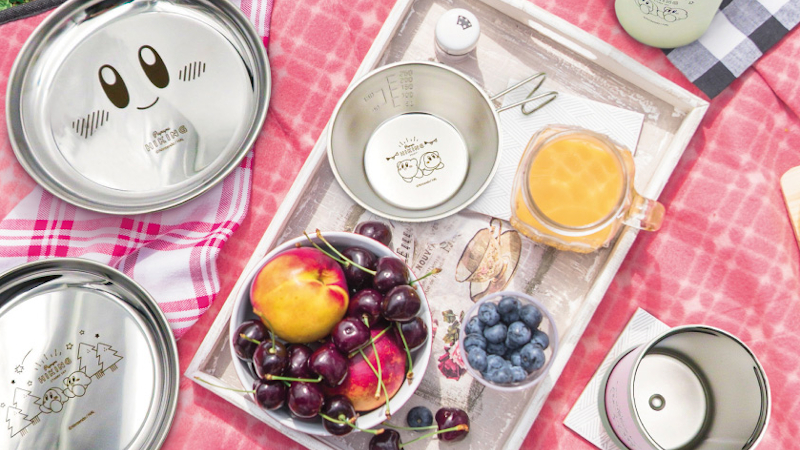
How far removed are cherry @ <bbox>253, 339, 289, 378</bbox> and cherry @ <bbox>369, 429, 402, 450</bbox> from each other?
0.14 m

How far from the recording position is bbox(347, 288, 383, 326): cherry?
491 millimetres

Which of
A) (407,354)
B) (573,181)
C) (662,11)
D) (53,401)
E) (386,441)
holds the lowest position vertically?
(53,401)

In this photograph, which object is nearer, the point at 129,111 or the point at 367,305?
the point at 367,305

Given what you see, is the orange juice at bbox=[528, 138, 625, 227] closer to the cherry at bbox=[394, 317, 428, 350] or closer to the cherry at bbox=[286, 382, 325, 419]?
the cherry at bbox=[394, 317, 428, 350]

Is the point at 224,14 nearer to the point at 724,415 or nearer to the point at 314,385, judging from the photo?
the point at 314,385

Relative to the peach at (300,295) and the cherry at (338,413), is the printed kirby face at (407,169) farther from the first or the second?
the cherry at (338,413)

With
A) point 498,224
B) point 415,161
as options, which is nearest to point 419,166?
point 415,161

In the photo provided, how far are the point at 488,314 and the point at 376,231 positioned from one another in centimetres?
14

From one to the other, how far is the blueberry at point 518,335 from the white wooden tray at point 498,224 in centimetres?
8

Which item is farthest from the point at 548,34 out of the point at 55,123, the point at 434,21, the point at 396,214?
the point at 55,123

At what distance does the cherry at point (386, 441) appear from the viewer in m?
0.55

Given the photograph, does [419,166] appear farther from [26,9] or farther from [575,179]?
[26,9]

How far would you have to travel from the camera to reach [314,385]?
19.0 inches

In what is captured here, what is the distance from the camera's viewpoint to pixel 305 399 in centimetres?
47
